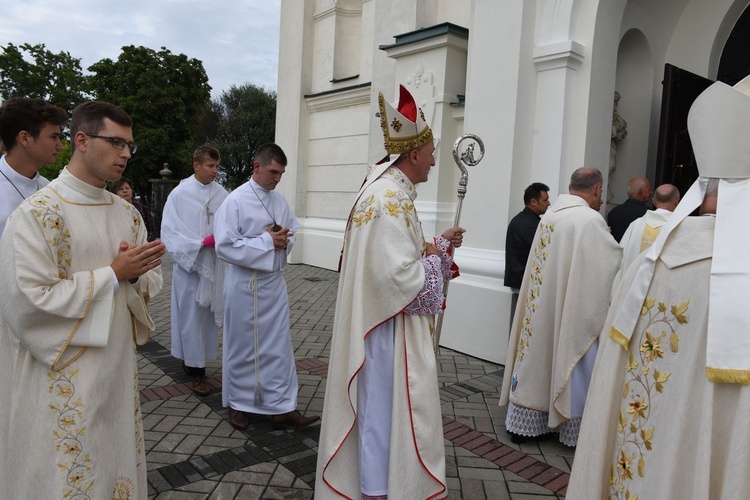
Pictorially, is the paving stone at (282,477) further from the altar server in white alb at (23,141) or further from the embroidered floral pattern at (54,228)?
the altar server in white alb at (23,141)

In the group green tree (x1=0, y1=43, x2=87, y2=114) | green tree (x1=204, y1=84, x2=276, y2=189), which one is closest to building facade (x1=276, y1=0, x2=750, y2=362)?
green tree (x1=204, y1=84, x2=276, y2=189)

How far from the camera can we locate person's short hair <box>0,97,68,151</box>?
9.84 feet

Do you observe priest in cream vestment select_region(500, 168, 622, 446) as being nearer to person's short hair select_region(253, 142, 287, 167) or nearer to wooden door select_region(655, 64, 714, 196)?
person's short hair select_region(253, 142, 287, 167)

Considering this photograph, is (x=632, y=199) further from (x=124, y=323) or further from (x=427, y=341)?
(x=124, y=323)

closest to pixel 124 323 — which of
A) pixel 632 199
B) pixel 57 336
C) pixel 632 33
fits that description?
pixel 57 336

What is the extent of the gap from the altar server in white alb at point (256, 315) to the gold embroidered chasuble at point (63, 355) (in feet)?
5.99

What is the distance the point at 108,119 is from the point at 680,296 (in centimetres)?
227

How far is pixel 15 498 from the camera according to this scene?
2.26 m

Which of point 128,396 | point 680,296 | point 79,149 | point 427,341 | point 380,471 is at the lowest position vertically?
point 380,471

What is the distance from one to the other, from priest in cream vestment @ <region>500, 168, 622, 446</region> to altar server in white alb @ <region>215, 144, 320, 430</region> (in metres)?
1.64

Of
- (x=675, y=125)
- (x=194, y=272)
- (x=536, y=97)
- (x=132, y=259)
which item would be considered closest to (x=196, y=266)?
(x=194, y=272)

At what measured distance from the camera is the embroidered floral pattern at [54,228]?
7.25ft

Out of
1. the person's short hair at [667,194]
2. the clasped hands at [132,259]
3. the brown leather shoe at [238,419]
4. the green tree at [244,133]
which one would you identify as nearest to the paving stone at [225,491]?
the brown leather shoe at [238,419]

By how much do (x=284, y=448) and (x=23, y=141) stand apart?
2.48m
